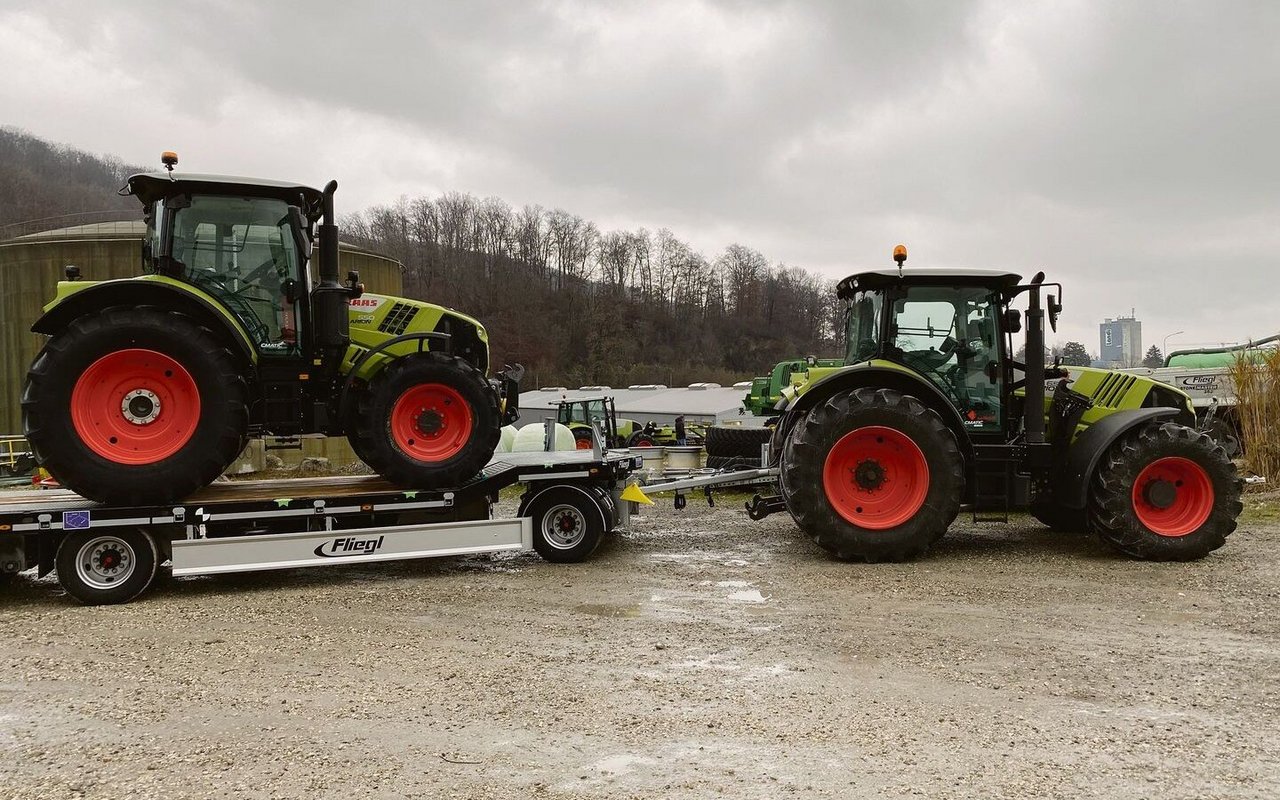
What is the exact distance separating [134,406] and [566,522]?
3641 millimetres

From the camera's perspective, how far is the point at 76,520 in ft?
20.8

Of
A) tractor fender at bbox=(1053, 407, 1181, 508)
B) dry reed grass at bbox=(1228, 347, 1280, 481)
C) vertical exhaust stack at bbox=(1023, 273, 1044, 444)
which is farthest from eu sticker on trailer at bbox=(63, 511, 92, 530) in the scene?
dry reed grass at bbox=(1228, 347, 1280, 481)

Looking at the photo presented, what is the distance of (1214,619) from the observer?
5.67 meters

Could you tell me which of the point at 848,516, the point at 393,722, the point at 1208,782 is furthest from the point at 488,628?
the point at 1208,782

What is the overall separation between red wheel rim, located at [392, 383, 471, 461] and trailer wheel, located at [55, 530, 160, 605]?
2.08 m

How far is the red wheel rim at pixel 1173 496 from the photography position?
7.38 metres

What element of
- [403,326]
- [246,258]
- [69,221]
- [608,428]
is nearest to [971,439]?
[403,326]

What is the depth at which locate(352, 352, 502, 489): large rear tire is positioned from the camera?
718 centimetres

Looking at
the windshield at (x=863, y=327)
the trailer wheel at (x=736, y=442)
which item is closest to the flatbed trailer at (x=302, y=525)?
the windshield at (x=863, y=327)

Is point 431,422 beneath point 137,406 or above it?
beneath

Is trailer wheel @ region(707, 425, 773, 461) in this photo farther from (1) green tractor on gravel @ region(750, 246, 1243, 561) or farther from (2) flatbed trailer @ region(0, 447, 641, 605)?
(2) flatbed trailer @ region(0, 447, 641, 605)

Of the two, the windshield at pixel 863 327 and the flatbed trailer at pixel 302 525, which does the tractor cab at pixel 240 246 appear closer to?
the flatbed trailer at pixel 302 525

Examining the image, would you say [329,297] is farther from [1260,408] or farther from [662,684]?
[1260,408]

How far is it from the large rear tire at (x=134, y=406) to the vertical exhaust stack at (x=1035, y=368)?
678 cm
